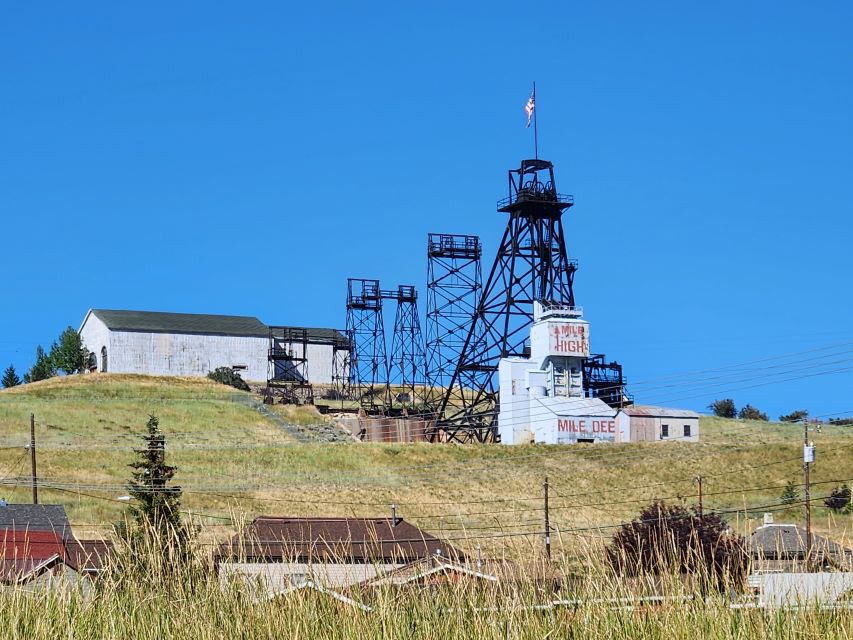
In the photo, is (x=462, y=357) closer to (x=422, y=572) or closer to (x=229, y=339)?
(x=229, y=339)

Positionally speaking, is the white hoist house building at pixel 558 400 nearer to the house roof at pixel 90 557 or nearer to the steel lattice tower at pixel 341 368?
the steel lattice tower at pixel 341 368

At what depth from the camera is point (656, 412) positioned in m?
72.8

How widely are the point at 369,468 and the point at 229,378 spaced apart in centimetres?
3603

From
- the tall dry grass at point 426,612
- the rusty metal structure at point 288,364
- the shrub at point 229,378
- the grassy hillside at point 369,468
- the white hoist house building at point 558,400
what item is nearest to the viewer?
the tall dry grass at point 426,612

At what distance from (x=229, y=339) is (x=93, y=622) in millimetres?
89419

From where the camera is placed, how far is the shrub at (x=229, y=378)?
93300 millimetres

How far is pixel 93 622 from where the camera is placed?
884 cm

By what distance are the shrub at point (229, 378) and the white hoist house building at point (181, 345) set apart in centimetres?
187

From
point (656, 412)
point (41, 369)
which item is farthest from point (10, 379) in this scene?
point (656, 412)

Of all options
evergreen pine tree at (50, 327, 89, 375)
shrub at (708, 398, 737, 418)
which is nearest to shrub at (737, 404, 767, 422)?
shrub at (708, 398, 737, 418)

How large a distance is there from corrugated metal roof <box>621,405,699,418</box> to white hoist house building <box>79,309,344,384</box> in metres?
33.5

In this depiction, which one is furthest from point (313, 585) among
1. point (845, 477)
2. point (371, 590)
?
point (845, 477)

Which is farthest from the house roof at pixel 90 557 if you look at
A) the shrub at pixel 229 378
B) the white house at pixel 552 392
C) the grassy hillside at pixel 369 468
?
the shrub at pixel 229 378

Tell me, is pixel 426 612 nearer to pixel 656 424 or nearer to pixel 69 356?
pixel 656 424
